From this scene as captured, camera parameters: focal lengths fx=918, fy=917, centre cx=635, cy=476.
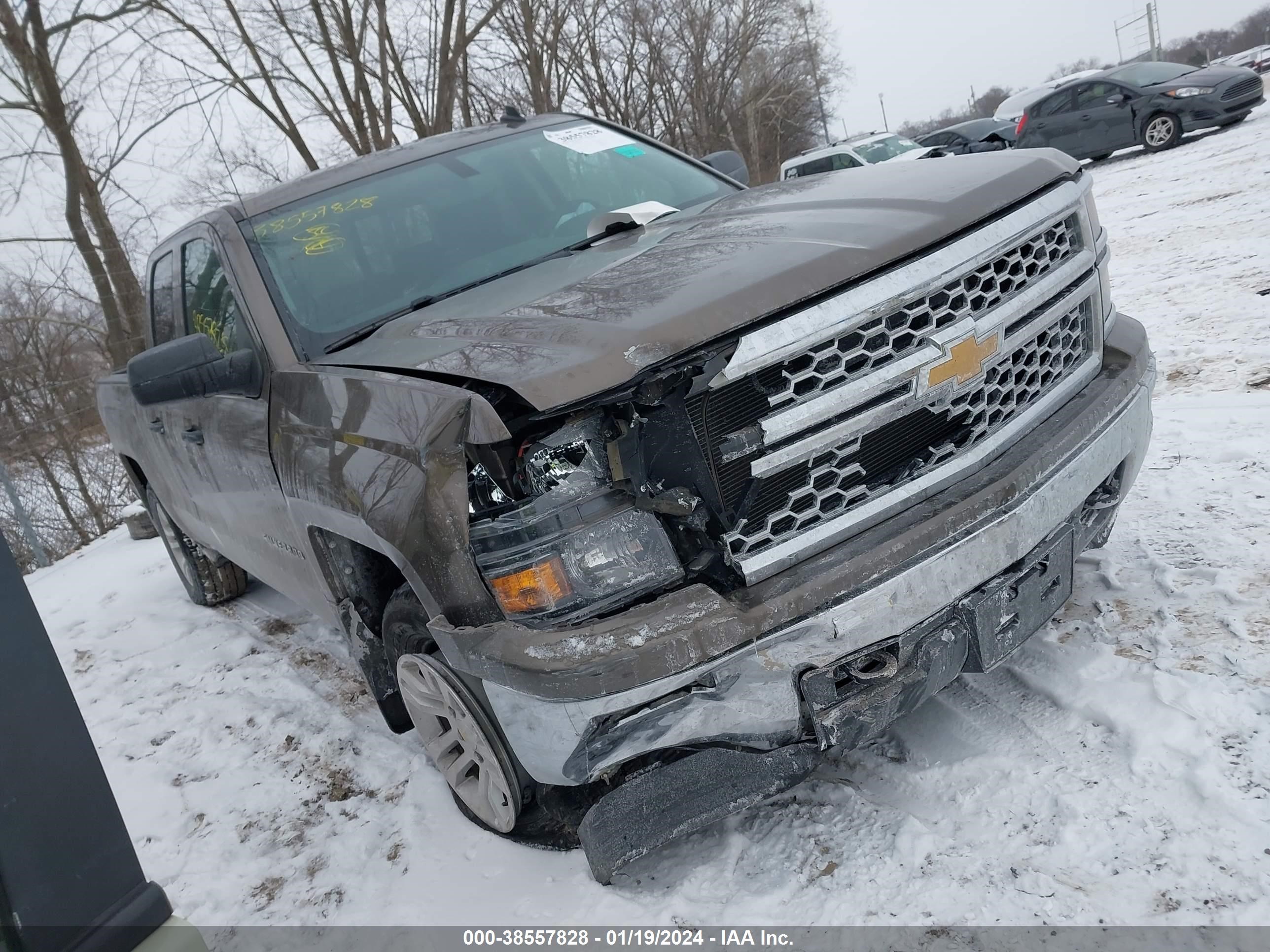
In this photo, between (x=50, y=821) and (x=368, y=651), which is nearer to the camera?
(x=50, y=821)

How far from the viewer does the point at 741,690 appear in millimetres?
1921

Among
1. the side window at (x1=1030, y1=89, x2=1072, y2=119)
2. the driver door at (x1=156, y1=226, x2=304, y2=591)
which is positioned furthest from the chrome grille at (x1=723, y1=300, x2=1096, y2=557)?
the side window at (x1=1030, y1=89, x2=1072, y2=119)

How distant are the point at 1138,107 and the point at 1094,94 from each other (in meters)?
0.90

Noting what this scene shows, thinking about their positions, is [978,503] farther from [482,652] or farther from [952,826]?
[482,652]

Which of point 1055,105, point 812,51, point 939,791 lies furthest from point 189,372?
point 812,51

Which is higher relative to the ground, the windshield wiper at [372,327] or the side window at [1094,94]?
the side window at [1094,94]

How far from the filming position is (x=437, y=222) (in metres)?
3.23

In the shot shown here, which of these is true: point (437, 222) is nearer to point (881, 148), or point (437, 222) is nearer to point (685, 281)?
point (685, 281)

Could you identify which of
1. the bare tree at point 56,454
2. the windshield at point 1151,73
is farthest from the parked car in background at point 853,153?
the bare tree at point 56,454

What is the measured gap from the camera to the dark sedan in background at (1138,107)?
12359mm

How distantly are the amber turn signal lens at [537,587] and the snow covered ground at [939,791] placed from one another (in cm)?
83

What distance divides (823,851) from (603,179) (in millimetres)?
2567

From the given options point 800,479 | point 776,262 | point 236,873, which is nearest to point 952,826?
point 800,479

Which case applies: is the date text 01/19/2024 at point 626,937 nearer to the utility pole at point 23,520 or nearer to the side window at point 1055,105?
the utility pole at point 23,520
